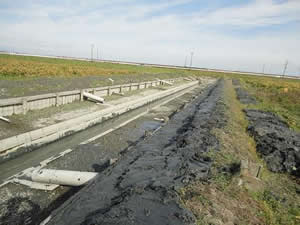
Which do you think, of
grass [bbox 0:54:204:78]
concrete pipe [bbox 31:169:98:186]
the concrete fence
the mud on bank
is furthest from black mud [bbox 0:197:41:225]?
grass [bbox 0:54:204:78]

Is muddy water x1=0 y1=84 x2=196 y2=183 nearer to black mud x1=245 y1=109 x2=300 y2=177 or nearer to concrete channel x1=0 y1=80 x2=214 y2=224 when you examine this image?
concrete channel x1=0 y1=80 x2=214 y2=224

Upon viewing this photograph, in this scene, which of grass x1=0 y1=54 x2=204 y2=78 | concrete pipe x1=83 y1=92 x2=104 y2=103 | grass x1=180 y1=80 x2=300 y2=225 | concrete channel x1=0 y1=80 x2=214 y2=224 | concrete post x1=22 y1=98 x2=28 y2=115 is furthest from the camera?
grass x1=0 y1=54 x2=204 y2=78

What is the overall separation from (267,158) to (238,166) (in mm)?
2191

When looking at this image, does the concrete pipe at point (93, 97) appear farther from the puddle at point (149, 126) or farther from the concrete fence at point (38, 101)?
the puddle at point (149, 126)

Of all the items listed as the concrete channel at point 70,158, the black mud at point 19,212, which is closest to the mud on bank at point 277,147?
the concrete channel at point 70,158

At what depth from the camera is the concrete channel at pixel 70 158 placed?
13.9ft

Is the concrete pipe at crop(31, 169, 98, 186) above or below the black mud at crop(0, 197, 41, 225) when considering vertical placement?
above

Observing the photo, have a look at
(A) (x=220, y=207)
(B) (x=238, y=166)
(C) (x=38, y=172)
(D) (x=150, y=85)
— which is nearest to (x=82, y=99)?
(C) (x=38, y=172)

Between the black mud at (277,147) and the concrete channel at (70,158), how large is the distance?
503 centimetres

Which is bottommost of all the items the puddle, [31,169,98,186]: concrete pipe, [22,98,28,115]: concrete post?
the puddle

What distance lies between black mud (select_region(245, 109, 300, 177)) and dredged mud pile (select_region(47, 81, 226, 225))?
2.10 m

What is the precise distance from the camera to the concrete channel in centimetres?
424

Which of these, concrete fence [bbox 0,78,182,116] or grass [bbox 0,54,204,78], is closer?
concrete fence [bbox 0,78,182,116]

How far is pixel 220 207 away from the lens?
3.80 m
